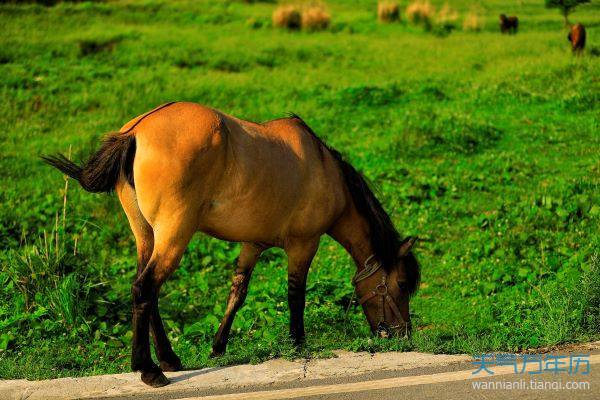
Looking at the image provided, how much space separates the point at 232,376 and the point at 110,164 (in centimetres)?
163

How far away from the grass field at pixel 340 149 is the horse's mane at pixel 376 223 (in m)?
0.60

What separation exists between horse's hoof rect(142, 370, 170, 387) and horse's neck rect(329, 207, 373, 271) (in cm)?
220

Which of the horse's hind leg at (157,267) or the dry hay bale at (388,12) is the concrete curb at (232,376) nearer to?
the horse's hind leg at (157,267)

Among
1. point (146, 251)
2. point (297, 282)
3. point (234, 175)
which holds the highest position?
point (234, 175)

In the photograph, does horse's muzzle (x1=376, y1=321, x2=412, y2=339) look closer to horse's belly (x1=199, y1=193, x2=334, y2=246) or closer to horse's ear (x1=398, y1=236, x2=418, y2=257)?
horse's ear (x1=398, y1=236, x2=418, y2=257)

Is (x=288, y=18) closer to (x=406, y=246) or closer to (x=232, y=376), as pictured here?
(x=406, y=246)

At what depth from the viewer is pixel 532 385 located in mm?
4797

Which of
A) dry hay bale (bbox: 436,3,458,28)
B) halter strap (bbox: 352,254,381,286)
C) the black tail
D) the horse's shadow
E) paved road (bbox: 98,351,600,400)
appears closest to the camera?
paved road (bbox: 98,351,600,400)

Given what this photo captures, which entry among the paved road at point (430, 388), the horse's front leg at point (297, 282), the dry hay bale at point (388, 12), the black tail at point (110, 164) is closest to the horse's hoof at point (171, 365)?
the paved road at point (430, 388)

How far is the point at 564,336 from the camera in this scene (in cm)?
569

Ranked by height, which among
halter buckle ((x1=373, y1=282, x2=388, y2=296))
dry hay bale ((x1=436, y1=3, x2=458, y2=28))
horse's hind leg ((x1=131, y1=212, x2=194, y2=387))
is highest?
dry hay bale ((x1=436, y1=3, x2=458, y2=28))

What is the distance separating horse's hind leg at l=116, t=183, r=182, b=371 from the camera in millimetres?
5480

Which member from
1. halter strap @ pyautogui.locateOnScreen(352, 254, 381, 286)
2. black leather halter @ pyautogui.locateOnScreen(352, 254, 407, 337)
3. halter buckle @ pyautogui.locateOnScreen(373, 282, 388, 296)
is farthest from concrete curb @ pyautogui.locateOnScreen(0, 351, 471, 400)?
halter strap @ pyautogui.locateOnScreen(352, 254, 381, 286)

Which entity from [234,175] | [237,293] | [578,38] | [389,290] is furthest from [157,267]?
[578,38]
